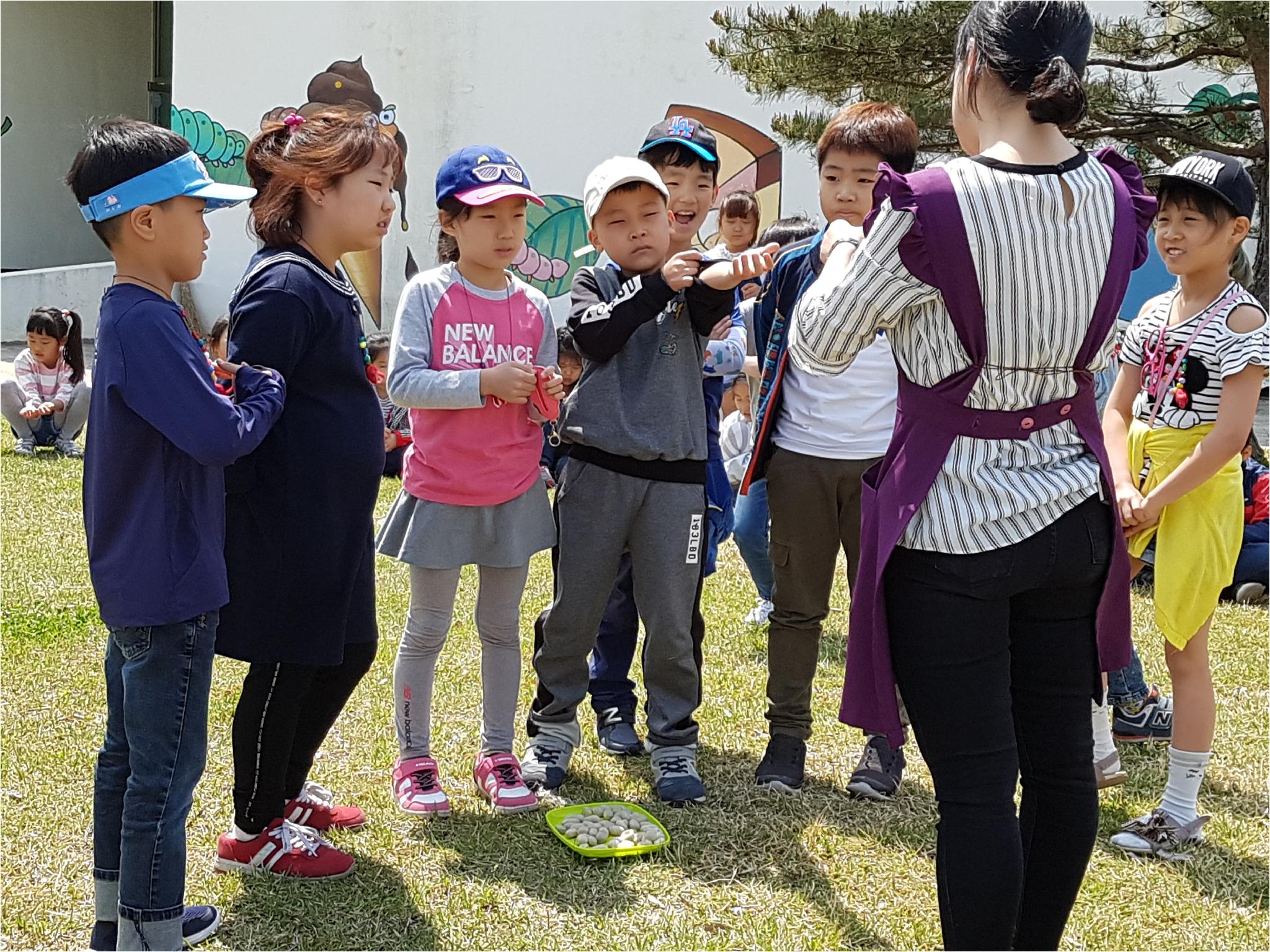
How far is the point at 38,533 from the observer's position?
5902 mm

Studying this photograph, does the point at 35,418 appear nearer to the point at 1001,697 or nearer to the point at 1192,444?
the point at 1192,444

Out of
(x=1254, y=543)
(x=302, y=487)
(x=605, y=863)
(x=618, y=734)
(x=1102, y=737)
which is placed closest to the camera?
(x=302, y=487)

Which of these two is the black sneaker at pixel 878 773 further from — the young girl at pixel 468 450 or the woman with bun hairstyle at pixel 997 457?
the woman with bun hairstyle at pixel 997 457

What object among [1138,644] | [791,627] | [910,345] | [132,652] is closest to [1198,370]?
[791,627]

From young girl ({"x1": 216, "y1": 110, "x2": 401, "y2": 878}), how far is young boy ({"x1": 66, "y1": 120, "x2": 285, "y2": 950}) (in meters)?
0.23

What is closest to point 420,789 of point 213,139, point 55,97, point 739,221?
point 739,221

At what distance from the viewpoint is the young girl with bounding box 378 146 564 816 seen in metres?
3.04

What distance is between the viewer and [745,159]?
13227 millimetres

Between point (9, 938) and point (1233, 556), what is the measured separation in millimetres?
2837

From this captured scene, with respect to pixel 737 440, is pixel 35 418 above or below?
below

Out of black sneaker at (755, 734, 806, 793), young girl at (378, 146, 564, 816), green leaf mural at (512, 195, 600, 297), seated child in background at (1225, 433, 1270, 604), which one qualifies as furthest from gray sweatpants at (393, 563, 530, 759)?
green leaf mural at (512, 195, 600, 297)

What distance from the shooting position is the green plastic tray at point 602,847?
112 inches

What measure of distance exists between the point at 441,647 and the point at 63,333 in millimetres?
6447

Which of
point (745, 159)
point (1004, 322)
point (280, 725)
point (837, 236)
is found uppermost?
point (745, 159)
